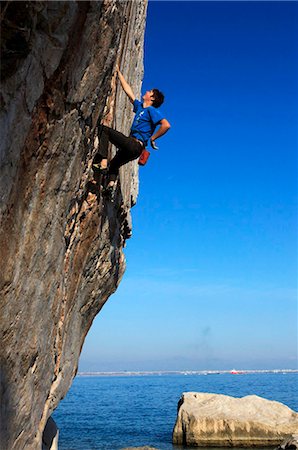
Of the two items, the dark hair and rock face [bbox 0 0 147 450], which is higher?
the dark hair

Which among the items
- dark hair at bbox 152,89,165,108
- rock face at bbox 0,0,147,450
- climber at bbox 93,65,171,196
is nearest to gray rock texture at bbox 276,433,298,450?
rock face at bbox 0,0,147,450

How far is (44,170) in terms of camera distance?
760 cm

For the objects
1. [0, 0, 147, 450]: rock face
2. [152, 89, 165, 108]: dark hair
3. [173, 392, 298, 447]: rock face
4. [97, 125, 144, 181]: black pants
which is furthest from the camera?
[173, 392, 298, 447]: rock face

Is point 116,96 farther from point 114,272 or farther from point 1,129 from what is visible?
point 114,272

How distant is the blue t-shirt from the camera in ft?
32.5

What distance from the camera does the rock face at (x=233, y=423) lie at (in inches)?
1144

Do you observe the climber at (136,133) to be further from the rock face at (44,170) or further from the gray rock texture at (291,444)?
the gray rock texture at (291,444)

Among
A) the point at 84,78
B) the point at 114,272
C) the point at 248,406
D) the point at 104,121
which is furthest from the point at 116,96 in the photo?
the point at 248,406

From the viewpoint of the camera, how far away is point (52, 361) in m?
10.0

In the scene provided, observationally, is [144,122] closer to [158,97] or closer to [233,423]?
[158,97]

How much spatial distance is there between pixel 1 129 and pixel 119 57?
463 centimetres

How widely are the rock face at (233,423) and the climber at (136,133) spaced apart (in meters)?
22.8

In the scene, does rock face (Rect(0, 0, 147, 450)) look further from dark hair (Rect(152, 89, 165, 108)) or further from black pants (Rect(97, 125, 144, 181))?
dark hair (Rect(152, 89, 165, 108))

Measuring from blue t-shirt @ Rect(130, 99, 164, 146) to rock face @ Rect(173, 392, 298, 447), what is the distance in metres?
23.1
